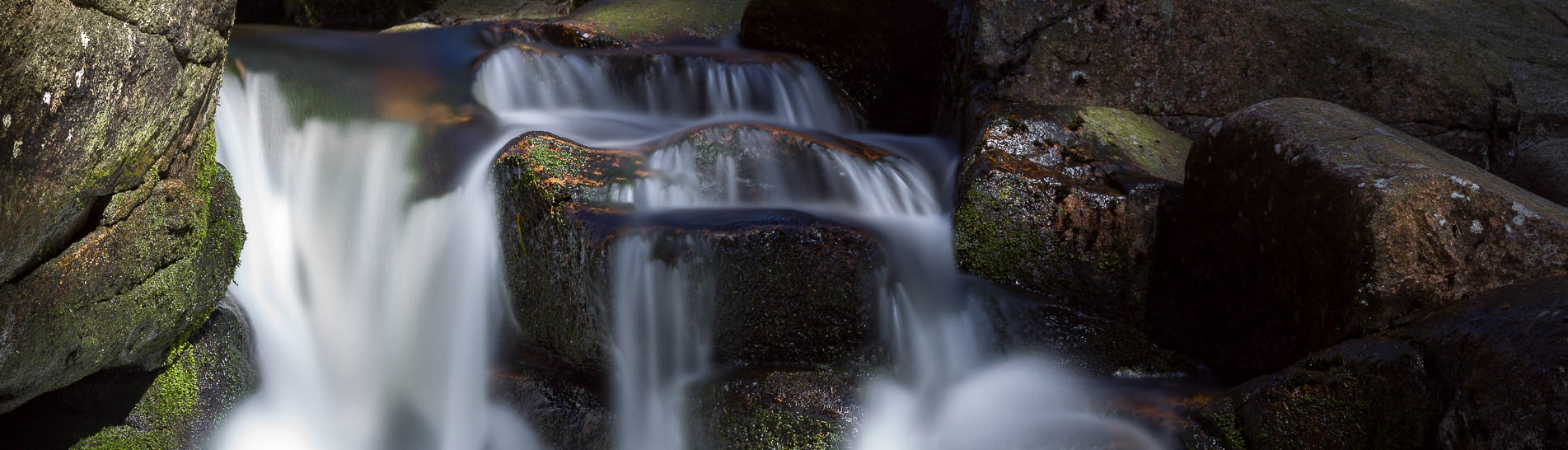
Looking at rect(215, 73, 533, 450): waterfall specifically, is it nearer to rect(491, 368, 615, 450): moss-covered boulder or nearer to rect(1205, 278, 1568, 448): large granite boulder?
rect(491, 368, 615, 450): moss-covered boulder

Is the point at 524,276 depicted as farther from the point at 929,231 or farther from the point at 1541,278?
the point at 1541,278

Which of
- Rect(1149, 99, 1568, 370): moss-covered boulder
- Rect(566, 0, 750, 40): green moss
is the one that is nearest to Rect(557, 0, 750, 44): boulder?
Rect(566, 0, 750, 40): green moss

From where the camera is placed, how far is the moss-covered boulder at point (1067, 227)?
3.96m

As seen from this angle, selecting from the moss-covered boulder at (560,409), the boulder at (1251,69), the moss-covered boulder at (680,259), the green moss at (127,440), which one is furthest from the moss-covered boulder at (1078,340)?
the green moss at (127,440)

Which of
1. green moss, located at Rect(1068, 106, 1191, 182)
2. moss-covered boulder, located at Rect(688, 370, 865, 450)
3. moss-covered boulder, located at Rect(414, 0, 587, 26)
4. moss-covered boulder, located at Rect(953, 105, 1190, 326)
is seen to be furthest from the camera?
→ moss-covered boulder, located at Rect(414, 0, 587, 26)

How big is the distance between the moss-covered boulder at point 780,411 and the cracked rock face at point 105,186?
1.87 m

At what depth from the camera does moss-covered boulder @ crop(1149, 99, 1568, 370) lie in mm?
2873

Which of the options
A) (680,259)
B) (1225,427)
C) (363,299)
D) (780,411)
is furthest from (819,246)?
(363,299)

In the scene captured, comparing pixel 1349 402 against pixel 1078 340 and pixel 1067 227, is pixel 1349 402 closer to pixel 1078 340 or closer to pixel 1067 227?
pixel 1078 340

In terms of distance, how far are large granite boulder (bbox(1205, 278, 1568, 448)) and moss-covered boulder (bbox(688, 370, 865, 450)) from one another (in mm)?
1133

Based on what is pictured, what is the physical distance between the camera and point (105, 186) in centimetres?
292

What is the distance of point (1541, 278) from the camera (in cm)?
271

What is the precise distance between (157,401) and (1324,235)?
13.3 feet

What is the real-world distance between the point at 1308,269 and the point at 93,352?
387 cm
